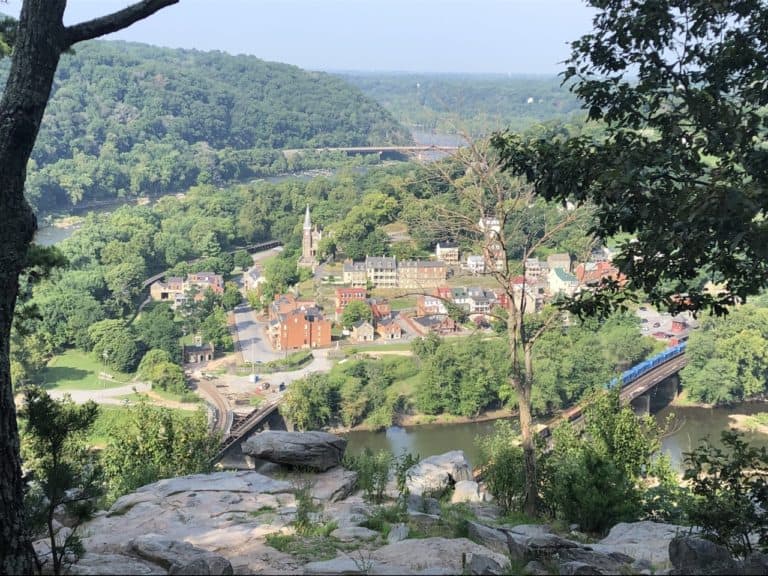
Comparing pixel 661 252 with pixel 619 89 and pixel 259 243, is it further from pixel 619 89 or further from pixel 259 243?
pixel 259 243

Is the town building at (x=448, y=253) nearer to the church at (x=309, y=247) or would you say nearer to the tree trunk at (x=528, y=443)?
Answer: the church at (x=309, y=247)

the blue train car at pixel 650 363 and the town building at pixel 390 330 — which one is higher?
the town building at pixel 390 330

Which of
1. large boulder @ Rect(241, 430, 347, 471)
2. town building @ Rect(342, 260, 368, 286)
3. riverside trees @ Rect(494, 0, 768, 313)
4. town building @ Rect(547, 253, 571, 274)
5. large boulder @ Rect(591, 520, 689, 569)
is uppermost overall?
riverside trees @ Rect(494, 0, 768, 313)

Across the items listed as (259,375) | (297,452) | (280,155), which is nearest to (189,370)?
(259,375)

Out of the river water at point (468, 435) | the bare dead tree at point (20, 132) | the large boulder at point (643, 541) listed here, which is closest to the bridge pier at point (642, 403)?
the river water at point (468, 435)

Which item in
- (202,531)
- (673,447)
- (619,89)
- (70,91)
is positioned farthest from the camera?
(70,91)

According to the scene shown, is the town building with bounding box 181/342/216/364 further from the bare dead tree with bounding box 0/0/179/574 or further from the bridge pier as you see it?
the bare dead tree with bounding box 0/0/179/574

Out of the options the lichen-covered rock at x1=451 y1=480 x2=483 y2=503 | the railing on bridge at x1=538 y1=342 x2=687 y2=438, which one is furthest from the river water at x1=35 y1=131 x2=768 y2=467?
the lichen-covered rock at x1=451 y1=480 x2=483 y2=503
